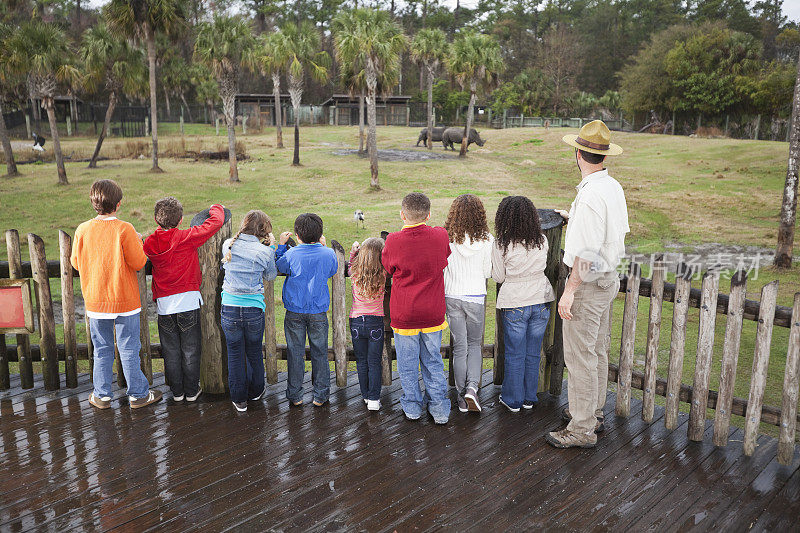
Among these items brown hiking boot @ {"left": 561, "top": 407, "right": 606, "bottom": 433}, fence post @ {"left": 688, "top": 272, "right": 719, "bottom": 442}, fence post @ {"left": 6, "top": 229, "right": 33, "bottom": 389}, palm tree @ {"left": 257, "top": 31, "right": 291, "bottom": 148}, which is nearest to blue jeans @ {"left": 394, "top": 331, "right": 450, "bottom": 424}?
brown hiking boot @ {"left": 561, "top": 407, "right": 606, "bottom": 433}

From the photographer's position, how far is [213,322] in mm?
4578

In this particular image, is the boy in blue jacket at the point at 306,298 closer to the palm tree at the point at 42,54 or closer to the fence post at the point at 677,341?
the fence post at the point at 677,341

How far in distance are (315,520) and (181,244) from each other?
207 centimetres

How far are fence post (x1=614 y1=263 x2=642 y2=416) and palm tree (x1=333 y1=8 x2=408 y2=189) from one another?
17991 millimetres

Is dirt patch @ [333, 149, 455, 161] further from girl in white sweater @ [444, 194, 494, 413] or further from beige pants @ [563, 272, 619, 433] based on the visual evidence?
beige pants @ [563, 272, 619, 433]

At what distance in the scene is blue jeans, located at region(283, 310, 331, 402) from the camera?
4.30 m

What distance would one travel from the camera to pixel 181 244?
4.17 meters

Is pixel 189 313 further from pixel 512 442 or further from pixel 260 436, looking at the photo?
pixel 512 442

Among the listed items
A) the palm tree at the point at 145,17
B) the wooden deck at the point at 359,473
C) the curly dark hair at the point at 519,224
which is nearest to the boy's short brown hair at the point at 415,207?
the curly dark hair at the point at 519,224

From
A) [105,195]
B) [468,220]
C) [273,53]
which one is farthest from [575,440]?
[273,53]

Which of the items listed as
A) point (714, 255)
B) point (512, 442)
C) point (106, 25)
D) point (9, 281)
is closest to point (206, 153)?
point (106, 25)

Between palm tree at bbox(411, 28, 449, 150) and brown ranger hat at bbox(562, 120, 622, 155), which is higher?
palm tree at bbox(411, 28, 449, 150)

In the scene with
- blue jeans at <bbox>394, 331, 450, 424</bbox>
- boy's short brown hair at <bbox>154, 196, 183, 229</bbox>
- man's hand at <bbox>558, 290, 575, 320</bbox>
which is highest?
boy's short brown hair at <bbox>154, 196, 183, 229</bbox>

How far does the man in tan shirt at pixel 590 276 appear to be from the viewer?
3537 millimetres
